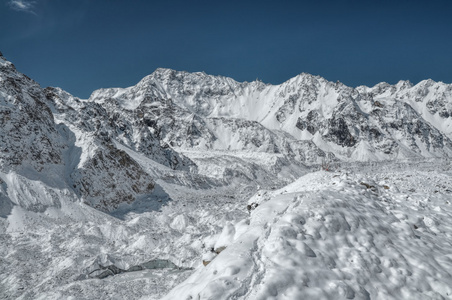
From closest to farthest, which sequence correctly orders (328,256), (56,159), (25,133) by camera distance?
(328,256) < (25,133) < (56,159)

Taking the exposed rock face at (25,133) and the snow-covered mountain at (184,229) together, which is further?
the exposed rock face at (25,133)

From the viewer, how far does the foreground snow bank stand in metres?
7.19

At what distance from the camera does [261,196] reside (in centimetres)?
2066

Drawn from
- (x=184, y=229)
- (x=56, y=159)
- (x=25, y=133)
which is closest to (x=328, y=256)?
(x=184, y=229)

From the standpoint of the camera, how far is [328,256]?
28.2 feet

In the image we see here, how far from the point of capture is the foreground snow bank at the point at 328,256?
719cm

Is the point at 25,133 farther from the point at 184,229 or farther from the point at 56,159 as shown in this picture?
the point at 184,229

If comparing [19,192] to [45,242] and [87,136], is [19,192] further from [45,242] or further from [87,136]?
[87,136]

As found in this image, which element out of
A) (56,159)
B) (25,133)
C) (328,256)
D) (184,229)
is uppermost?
(25,133)

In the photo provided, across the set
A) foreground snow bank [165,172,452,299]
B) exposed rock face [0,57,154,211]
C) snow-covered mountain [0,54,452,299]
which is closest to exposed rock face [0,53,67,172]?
exposed rock face [0,57,154,211]

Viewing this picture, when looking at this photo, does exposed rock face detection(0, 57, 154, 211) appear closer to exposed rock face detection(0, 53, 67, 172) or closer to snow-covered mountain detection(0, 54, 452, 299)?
exposed rock face detection(0, 53, 67, 172)

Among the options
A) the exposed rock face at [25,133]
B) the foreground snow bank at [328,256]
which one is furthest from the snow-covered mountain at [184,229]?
the exposed rock face at [25,133]

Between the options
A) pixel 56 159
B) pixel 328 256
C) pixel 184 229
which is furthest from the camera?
pixel 56 159

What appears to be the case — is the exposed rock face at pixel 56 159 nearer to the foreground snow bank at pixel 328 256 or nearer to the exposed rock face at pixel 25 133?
the exposed rock face at pixel 25 133
